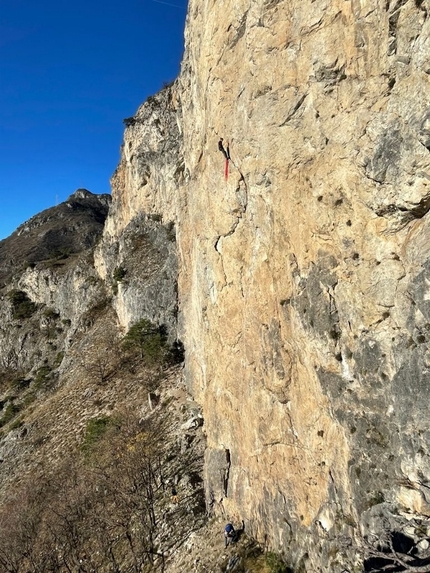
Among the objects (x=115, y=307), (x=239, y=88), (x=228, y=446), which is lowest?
(x=228, y=446)

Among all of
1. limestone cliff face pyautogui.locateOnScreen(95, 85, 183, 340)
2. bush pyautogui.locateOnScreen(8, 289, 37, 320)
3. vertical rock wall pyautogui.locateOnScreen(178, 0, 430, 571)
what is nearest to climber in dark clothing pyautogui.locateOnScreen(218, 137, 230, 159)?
vertical rock wall pyautogui.locateOnScreen(178, 0, 430, 571)

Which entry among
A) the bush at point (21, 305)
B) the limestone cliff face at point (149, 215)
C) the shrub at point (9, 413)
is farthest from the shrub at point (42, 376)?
the bush at point (21, 305)

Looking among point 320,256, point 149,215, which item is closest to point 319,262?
point 320,256

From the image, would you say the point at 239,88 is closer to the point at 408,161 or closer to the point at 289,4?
the point at 289,4

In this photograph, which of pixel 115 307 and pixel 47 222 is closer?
pixel 115 307

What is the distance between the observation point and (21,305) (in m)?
79.5

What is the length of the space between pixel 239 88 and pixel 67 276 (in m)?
61.9

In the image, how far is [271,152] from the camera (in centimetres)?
1456

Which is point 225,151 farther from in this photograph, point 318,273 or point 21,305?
point 21,305

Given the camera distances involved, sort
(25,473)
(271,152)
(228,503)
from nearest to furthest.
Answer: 1. (271,152)
2. (228,503)
3. (25,473)

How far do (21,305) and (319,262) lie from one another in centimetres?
7936

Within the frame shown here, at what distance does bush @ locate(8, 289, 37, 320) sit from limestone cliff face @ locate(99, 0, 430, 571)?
67633mm

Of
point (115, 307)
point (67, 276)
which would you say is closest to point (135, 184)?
point (115, 307)

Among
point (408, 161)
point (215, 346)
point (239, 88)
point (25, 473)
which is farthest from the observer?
point (25, 473)
